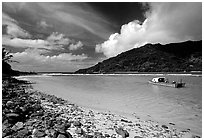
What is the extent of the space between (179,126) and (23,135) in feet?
23.8

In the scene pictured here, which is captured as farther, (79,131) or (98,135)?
(79,131)

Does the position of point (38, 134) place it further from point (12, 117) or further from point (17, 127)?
point (12, 117)

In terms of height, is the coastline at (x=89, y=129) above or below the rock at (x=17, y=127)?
below

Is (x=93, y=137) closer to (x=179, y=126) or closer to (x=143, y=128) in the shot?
(x=143, y=128)

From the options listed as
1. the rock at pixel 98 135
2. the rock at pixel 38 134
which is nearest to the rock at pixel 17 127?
the rock at pixel 38 134

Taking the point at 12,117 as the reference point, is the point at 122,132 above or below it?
below

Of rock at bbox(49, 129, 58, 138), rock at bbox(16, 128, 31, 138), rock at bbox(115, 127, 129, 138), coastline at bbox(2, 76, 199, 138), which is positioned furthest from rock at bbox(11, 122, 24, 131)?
rock at bbox(115, 127, 129, 138)

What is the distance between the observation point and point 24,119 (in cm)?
792

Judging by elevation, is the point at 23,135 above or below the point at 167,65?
below

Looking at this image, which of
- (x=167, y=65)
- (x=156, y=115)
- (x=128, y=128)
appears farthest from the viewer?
(x=167, y=65)

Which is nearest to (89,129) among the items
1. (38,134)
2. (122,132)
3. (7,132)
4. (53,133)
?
(122,132)

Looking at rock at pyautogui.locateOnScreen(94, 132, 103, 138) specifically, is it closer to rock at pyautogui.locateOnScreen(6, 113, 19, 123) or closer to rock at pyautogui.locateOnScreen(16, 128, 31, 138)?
rock at pyautogui.locateOnScreen(16, 128, 31, 138)

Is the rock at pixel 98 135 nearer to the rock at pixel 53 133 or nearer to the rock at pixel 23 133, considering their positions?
the rock at pixel 53 133

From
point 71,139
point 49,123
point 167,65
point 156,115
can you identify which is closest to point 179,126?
point 156,115
